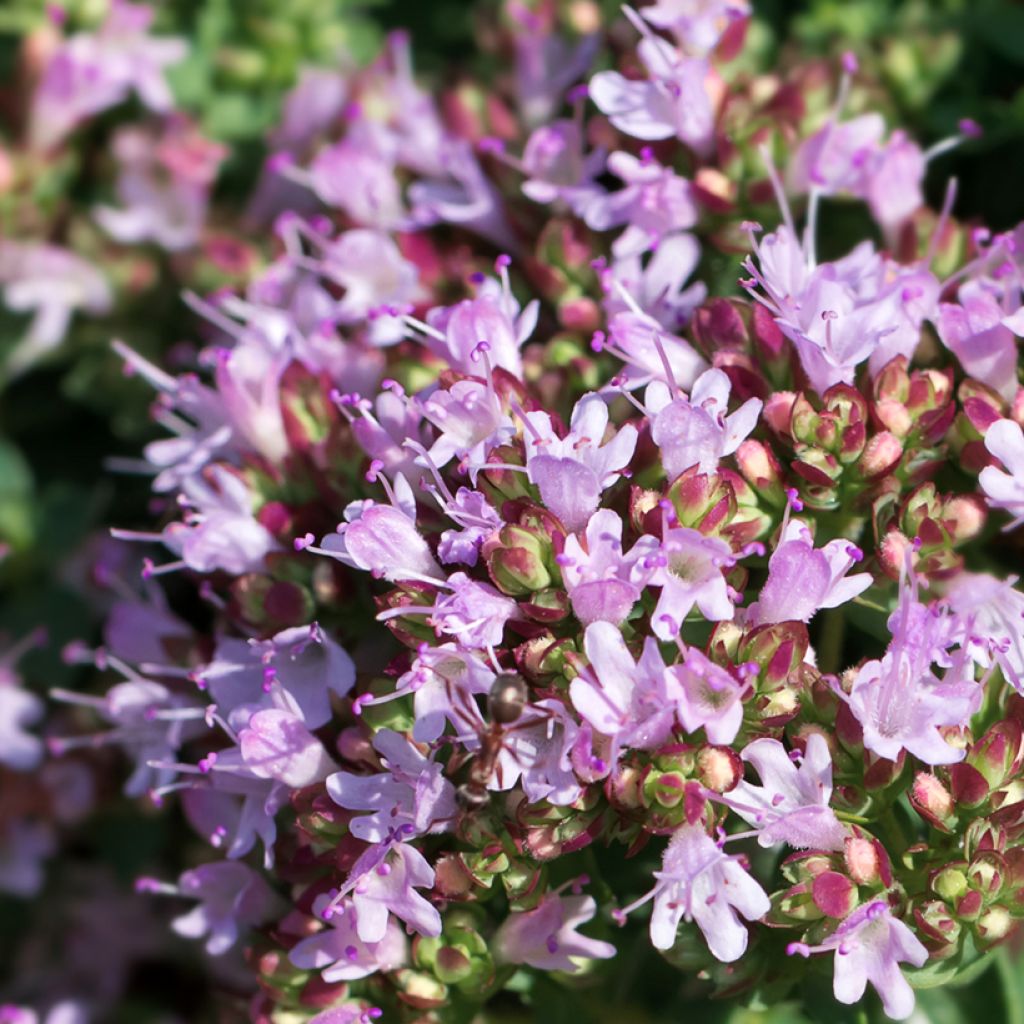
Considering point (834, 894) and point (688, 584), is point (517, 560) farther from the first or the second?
point (834, 894)

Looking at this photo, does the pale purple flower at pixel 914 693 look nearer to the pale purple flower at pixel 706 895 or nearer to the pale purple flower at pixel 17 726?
the pale purple flower at pixel 706 895

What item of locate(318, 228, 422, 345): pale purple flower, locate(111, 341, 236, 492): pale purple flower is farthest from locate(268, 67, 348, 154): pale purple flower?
locate(111, 341, 236, 492): pale purple flower

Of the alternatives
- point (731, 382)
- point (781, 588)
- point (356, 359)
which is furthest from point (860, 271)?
point (356, 359)

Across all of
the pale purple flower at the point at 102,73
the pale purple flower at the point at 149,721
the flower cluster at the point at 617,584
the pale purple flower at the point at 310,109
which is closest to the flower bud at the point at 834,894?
the flower cluster at the point at 617,584

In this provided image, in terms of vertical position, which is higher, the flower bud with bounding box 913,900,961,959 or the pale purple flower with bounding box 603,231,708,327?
the pale purple flower with bounding box 603,231,708,327

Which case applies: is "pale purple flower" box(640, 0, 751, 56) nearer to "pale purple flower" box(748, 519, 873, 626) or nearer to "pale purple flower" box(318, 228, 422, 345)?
"pale purple flower" box(318, 228, 422, 345)

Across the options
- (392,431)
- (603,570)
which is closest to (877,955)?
(603,570)

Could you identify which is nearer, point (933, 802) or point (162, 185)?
point (933, 802)
